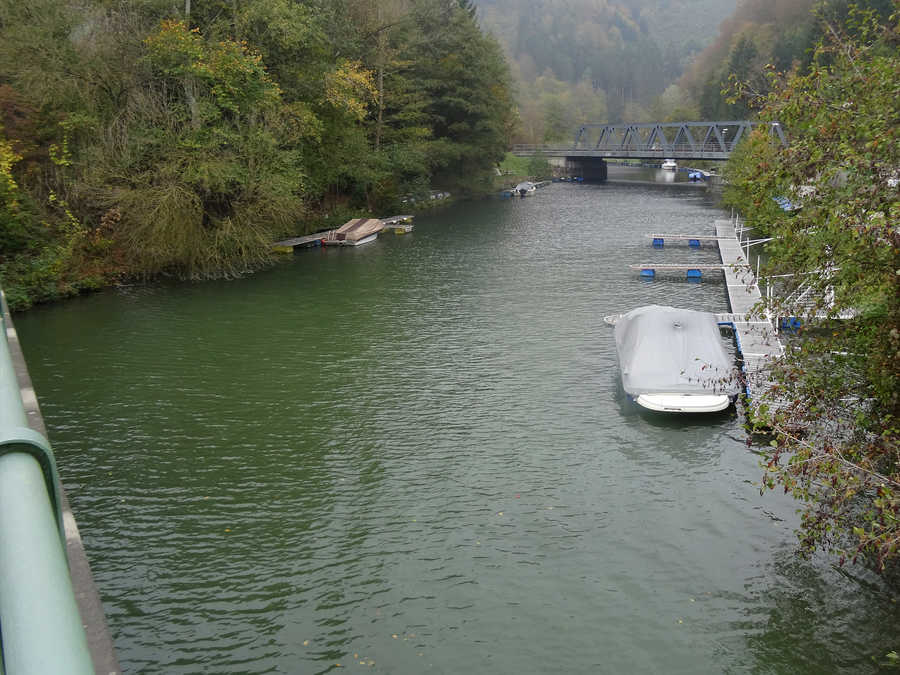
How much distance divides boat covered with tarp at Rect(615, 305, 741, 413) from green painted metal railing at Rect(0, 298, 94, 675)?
1953cm

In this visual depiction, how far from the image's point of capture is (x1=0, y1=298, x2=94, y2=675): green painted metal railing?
1505 mm

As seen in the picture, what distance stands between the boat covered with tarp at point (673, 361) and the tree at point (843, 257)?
674cm

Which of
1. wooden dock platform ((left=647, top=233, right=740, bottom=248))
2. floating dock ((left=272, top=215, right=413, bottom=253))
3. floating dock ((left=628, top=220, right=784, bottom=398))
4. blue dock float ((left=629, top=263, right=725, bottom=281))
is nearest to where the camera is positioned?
floating dock ((left=628, top=220, right=784, bottom=398))

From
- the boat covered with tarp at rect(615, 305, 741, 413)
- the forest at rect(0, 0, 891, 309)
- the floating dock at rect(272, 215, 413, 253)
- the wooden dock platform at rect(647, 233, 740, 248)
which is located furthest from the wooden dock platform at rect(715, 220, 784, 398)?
the floating dock at rect(272, 215, 413, 253)

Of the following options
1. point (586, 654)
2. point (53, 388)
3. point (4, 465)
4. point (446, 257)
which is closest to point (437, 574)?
point (586, 654)

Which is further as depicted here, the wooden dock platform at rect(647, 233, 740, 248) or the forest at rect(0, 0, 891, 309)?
the wooden dock platform at rect(647, 233, 740, 248)

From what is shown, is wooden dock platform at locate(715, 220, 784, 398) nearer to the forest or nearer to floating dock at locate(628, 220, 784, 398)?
floating dock at locate(628, 220, 784, 398)

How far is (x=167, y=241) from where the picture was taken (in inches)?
1426

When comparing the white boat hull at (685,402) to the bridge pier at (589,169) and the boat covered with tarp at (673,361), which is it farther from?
the bridge pier at (589,169)

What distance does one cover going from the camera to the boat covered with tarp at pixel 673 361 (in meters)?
21.0

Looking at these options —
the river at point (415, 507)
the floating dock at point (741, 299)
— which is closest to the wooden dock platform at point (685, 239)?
the floating dock at point (741, 299)

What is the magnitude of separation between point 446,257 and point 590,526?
108 ft

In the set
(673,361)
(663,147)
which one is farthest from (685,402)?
(663,147)

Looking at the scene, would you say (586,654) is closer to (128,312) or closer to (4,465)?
(4,465)
